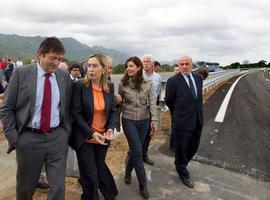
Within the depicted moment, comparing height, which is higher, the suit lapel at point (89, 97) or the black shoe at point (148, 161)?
the suit lapel at point (89, 97)

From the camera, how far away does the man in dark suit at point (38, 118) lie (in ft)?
10.5

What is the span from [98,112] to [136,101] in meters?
0.92

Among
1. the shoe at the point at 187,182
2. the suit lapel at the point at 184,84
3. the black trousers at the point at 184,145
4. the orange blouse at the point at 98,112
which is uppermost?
the suit lapel at the point at 184,84

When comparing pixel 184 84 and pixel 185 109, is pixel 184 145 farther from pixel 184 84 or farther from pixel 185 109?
pixel 184 84

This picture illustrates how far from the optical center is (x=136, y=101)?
15.4ft

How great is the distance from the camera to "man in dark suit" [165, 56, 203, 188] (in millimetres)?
5211

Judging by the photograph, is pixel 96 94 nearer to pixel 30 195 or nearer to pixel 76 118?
pixel 76 118

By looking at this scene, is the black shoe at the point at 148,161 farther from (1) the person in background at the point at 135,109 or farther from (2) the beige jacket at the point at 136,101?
(2) the beige jacket at the point at 136,101

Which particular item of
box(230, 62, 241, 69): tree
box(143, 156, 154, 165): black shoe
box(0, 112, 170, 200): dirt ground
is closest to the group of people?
box(0, 112, 170, 200): dirt ground

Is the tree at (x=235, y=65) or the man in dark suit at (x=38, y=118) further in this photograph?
the tree at (x=235, y=65)

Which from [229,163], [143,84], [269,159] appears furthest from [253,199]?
[143,84]

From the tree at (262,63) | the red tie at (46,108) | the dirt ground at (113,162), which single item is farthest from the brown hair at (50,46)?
the tree at (262,63)

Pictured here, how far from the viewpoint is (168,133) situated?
27.5ft

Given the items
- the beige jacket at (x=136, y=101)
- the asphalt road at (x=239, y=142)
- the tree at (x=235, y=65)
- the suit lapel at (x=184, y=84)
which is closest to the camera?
the beige jacket at (x=136, y=101)
